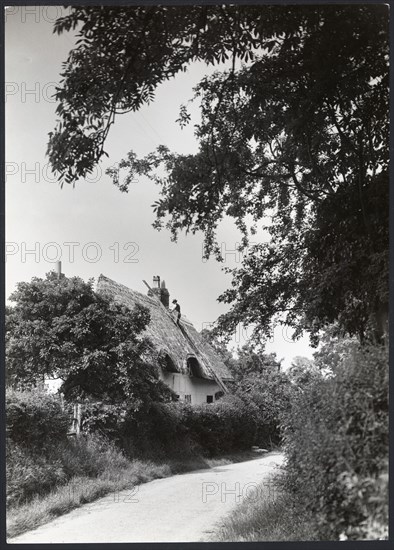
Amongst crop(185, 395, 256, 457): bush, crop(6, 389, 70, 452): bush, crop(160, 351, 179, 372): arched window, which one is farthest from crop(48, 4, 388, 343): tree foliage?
crop(6, 389, 70, 452): bush

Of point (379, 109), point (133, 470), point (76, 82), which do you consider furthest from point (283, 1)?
point (133, 470)

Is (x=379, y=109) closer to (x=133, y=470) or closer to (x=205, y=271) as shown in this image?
(x=205, y=271)

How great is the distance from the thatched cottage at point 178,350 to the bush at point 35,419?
197cm

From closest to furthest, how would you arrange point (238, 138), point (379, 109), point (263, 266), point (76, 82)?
point (76, 82)
point (379, 109)
point (238, 138)
point (263, 266)

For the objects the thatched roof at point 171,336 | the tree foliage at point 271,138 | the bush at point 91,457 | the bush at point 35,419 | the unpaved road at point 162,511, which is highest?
the tree foliage at point 271,138

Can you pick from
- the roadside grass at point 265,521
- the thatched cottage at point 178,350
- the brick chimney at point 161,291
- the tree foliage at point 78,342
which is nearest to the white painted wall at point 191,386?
the thatched cottage at point 178,350

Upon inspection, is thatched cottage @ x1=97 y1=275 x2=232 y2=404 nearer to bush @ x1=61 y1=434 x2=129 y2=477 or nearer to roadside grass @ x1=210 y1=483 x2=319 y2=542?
bush @ x1=61 y1=434 x2=129 y2=477

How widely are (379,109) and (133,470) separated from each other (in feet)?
21.3

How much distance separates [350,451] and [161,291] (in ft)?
12.4

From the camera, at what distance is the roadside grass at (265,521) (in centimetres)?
623

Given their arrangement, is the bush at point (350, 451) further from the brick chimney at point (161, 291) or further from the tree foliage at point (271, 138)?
the brick chimney at point (161, 291)

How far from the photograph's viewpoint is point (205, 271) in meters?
8.55

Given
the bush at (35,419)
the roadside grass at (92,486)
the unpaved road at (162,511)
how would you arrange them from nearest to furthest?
1. the unpaved road at (162,511)
2. the roadside grass at (92,486)
3. the bush at (35,419)

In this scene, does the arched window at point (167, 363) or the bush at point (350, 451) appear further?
the arched window at point (167, 363)
